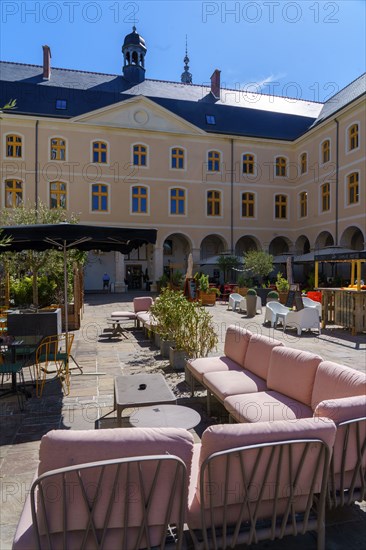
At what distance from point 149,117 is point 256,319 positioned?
18077 mm

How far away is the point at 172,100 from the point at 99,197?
949 cm

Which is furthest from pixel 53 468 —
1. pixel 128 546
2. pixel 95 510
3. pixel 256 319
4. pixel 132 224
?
pixel 132 224

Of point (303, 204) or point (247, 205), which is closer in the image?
point (303, 204)

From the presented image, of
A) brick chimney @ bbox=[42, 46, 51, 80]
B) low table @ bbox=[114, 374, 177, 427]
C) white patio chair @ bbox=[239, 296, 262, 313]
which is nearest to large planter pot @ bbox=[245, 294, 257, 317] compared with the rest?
white patio chair @ bbox=[239, 296, 262, 313]

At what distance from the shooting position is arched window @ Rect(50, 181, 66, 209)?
79.2ft

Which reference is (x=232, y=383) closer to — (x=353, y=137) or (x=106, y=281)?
(x=353, y=137)

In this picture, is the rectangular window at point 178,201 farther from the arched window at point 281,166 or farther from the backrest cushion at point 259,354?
the backrest cushion at point 259,354

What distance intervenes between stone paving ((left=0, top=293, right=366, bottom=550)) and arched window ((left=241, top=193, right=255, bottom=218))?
1771cm

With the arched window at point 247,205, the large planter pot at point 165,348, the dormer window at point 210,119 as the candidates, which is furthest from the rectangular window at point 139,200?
the large planter pot at point 165,348

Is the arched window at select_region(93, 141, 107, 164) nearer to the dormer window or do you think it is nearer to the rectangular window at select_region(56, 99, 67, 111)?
the rectangular window at select_region(56, 99, 67, 111)

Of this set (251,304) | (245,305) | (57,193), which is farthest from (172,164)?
(251,304)

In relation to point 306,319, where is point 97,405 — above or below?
below

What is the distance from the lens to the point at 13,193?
23672mm

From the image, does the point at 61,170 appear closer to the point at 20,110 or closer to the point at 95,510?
the point at 20,110
